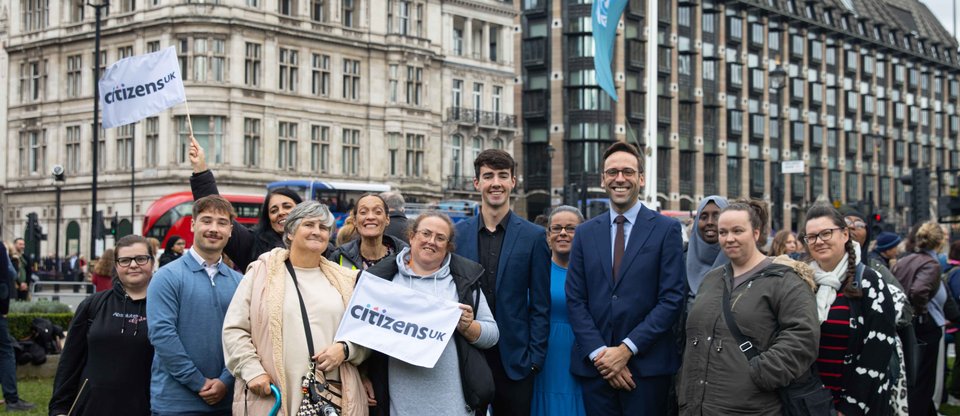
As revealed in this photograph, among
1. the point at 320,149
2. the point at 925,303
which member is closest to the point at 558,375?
the point at 925,303

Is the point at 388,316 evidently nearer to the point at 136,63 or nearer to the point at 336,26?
the point at 136,63

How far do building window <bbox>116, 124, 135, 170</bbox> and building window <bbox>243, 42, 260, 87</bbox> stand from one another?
6.09m

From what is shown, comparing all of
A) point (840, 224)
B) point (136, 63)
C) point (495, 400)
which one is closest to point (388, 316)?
point (495, 400)

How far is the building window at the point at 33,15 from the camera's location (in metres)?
54.8

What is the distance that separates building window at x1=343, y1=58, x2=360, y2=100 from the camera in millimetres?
53406

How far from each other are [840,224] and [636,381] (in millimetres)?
1703

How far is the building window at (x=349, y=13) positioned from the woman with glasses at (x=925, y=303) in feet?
148

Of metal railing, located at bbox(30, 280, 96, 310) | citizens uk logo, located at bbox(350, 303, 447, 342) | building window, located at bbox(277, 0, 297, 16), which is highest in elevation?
building window, located at bbox(277, 0, 297, 16)

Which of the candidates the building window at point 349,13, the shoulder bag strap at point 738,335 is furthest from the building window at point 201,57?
the shoulder bag strap at point 738,335

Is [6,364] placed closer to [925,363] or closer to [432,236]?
[432,236]

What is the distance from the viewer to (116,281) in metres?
7.43

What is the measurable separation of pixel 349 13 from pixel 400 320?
48.9 metres

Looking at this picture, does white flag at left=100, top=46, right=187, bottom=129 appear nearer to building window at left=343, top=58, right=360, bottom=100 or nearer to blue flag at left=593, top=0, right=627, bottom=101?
blue flag at left=593, top=0, right=627, bottom=101

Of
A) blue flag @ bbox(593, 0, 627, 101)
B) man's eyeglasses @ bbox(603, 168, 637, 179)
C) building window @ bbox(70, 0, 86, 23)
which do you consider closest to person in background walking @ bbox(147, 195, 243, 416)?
man's eyeglasses @ bbox(603, 168, 637, 179)
